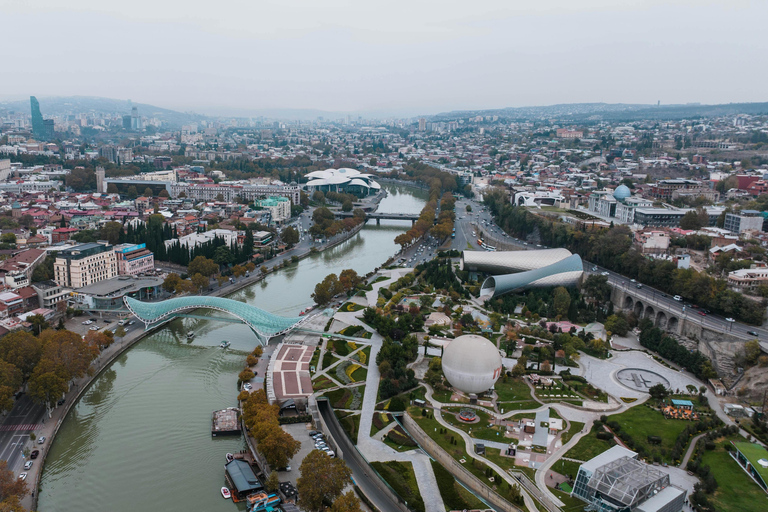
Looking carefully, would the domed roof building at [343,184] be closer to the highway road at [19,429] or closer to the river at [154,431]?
the river at [154,431]

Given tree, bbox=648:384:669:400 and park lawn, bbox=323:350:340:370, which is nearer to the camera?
tree, bbox=648:384:669:400

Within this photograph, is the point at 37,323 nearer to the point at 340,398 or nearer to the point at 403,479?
the point at 340,398

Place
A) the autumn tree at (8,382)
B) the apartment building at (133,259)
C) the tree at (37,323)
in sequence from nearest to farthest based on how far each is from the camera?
the autumn tree at (8,382), the tree at (37,323), the apartment building at (133,259)

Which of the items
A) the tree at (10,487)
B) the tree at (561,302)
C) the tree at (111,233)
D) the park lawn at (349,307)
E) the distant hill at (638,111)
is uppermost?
the distant hill at (638,111)

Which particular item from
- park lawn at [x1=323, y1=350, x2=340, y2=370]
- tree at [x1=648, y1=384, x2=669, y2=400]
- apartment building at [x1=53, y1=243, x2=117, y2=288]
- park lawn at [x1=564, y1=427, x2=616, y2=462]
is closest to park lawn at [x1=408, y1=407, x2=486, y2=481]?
park lawn at [x1=564, y1=427, x2=616, y2=462]

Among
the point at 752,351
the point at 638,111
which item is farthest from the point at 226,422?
the point at 638,111

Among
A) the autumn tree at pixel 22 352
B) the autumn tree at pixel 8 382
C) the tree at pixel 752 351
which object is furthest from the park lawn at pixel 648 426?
the autumn tree at pixel 22 352

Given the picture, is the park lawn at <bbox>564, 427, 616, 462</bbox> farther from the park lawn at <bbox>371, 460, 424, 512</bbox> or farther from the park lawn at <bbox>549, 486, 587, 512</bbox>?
the park lawn at <bbox>371, 460, 424, 512</bbox>
